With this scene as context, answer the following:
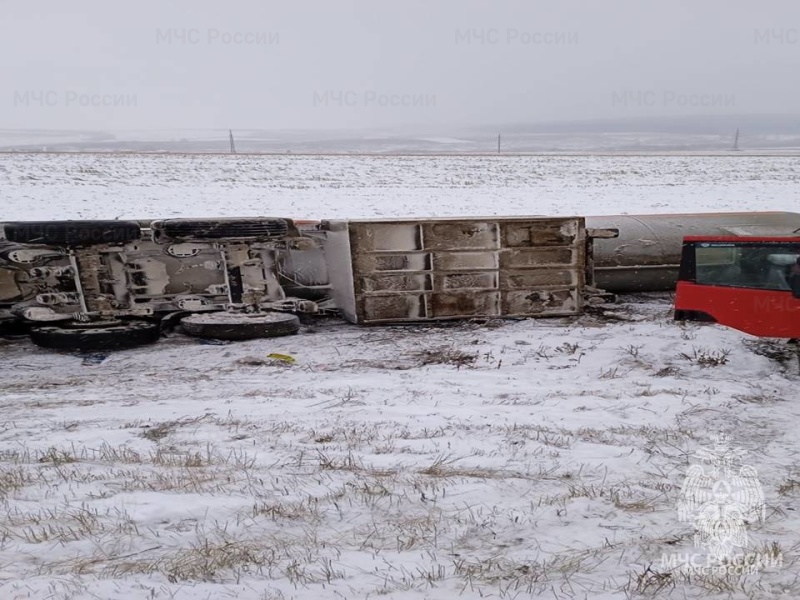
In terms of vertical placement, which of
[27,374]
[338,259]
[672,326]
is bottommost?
[672,326]

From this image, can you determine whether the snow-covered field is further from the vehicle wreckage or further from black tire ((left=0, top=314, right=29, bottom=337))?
the vehicle wreckage

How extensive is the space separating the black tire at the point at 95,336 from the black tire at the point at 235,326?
1.50 feet

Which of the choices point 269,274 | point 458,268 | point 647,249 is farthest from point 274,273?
point 647,249

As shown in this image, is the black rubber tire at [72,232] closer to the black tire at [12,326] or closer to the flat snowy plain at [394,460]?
the black tire at [12,326]

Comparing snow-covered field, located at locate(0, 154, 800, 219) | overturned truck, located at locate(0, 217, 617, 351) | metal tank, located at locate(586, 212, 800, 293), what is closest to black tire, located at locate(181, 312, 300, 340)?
overturned truck, located at locate(0, 217, 617, 351)

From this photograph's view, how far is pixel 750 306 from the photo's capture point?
515 cm

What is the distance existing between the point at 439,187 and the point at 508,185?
9.50 ft

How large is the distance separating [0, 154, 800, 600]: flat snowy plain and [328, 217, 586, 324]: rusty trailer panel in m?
0.30

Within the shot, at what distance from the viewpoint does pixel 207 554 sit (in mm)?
2398

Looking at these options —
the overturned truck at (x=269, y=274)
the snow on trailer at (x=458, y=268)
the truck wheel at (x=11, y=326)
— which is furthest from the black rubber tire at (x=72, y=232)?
the snow on trailer at (x=458, y=268)

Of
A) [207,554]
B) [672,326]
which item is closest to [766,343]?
[672,326]

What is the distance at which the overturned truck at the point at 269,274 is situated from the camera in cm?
613

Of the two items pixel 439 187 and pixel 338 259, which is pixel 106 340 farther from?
pixel 439 187

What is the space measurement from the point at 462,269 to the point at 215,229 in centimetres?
303
